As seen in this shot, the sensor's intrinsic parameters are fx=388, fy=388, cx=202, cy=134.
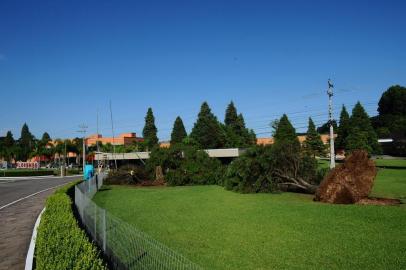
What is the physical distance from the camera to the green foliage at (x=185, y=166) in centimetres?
3111

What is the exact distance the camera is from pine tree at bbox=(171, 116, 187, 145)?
3447 inches

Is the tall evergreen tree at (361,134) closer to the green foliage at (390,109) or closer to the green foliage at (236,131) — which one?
the green foliage at (236,131)

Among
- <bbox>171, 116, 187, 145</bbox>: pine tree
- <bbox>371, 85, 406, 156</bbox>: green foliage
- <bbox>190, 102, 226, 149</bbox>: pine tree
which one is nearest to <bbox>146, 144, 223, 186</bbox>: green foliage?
<bbox>190, 102, 226, 149</bbox>: pine tree

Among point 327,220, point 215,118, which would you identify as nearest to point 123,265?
point 327,220

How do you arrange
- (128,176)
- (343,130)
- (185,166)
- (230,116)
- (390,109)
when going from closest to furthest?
(185,166)
(128,176)
(343,130)
(230,116)
(390,109)

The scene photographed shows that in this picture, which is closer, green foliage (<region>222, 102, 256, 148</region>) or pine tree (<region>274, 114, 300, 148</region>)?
green foliage (<region>222, 102, 256, 148</region>)

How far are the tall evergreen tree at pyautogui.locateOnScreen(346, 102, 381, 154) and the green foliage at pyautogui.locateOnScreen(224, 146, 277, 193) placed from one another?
156 feet

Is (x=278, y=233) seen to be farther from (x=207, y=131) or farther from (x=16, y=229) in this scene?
(x=207, y=131)

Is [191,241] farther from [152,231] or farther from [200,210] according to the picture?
[200,210]

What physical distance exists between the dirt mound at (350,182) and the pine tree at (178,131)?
7034cm

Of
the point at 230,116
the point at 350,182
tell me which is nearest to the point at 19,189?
the point at 350,182

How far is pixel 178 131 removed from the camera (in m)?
88.6

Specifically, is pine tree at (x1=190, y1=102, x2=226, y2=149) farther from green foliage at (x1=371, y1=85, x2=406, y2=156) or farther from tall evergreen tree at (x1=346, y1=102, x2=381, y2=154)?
green foliage at (x1=371, y1=85, x2=406, y2=156)

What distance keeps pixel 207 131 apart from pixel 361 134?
28839 mm
